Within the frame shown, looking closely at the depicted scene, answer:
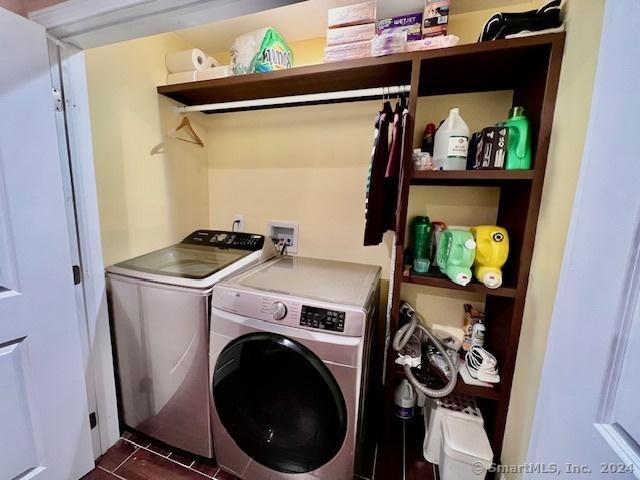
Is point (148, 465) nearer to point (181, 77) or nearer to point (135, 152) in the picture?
point (135, 152)

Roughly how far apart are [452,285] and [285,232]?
111cm

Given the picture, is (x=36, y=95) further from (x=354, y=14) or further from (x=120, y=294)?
(x=354, y=14)

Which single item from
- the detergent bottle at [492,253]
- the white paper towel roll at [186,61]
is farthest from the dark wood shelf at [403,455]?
the white paper towel roll at [186,61]

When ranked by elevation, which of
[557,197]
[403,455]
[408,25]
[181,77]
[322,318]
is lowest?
[403,455]

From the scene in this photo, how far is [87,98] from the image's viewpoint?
112 cm

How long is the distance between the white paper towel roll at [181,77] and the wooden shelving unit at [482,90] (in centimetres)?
6

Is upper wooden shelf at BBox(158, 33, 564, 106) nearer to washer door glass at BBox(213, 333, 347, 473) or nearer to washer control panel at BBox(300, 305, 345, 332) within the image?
washer control panel at BBox(300, 305, 345, 332)

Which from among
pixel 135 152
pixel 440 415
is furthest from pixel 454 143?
pixel 135 152

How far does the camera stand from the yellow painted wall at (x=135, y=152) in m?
1.27

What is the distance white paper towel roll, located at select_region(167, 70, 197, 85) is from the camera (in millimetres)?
1475

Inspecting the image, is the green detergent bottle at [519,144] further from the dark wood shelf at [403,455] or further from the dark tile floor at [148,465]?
the dark tile floor at [148,465]

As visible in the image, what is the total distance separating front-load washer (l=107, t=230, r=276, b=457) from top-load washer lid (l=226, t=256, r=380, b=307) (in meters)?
0.15

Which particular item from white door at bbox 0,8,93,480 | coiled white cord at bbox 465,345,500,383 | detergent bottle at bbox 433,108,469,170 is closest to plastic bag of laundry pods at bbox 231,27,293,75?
white door at bbox 0,8,93,480

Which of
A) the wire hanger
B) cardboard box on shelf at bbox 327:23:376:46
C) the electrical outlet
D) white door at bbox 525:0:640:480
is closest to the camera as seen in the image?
white door at bbox 525:0:640:480
